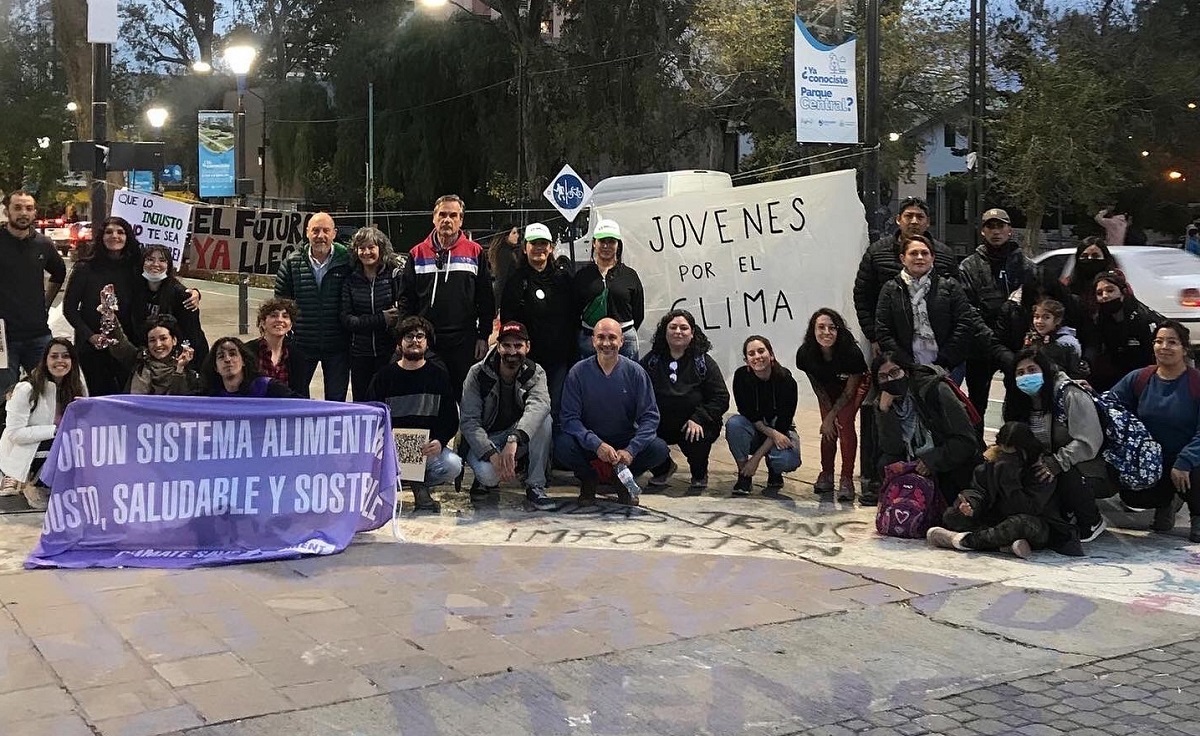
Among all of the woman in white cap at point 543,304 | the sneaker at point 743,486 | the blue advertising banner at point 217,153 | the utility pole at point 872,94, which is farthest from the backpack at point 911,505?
the blue advertising banner at point 217,153

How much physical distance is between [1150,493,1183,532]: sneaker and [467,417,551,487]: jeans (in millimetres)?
3540

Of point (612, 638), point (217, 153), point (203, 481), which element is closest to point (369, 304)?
point (203, 481)

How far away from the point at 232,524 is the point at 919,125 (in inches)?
1115

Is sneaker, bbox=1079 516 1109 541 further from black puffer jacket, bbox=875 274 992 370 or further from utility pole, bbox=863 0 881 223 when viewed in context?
utility pole, bbox=863 0 881 223

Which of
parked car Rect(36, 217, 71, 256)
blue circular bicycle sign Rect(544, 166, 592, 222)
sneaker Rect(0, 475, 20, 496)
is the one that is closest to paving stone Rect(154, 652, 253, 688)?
sneaker Rect(0, 475, 20, 496)

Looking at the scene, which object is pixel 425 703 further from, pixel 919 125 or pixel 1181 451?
pixel 919 125

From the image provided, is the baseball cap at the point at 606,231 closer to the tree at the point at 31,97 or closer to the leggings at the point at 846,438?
the leggings at the point at 846,438

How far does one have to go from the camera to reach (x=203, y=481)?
6391 mm

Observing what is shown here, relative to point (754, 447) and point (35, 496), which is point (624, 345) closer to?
point (754, 447)

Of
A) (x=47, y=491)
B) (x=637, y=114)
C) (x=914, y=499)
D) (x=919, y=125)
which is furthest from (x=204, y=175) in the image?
(x=914, y=499)

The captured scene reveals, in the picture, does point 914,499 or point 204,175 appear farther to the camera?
point 204,175

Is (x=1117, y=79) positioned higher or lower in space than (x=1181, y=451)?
higher

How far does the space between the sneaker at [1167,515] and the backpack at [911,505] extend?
1311mm

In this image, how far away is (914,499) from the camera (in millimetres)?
6793
